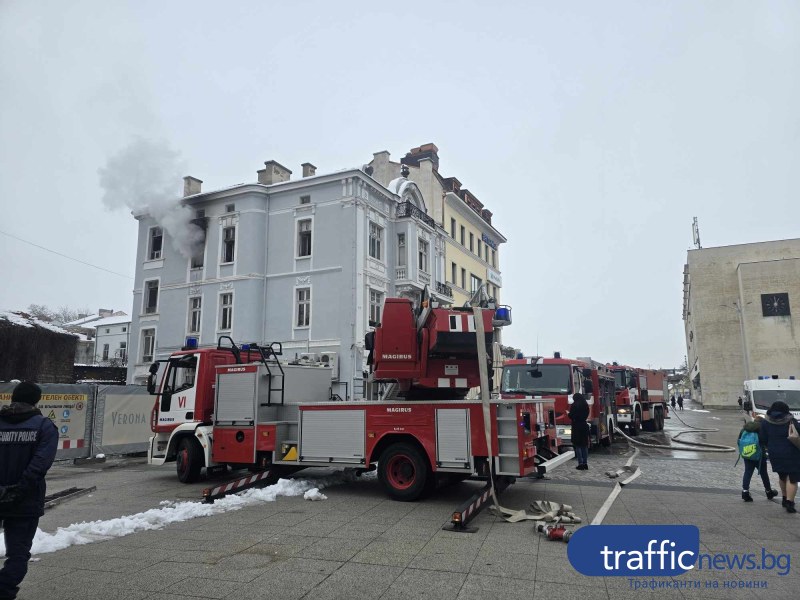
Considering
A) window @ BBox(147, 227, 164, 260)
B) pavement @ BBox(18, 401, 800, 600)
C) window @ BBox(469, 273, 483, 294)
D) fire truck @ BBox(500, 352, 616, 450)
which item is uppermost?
window @ BBox(147, 227, 164, 260)

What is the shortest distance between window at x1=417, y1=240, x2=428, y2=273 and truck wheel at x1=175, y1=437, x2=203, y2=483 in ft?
73.5

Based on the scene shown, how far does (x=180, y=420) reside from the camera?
1169cm

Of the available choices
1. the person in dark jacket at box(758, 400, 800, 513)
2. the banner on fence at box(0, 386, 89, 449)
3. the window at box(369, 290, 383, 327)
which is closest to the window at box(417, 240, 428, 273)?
the window at box(369, 290, 383, 327)

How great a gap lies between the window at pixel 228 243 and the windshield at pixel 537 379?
19.9 metres

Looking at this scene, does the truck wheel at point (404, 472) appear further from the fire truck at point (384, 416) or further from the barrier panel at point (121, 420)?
the barrier panel at point (121, 420)

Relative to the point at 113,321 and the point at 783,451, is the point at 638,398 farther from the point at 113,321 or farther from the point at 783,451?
the point at 113,321

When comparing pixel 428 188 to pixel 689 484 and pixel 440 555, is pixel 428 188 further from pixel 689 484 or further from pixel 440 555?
pixel 440 555

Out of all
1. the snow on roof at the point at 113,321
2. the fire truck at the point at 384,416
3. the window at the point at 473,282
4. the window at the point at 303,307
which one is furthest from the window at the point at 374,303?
the snow on roof at the point at 113,321

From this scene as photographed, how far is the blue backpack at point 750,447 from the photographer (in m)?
8.79

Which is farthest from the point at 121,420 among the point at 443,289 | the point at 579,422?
the point at 443,289

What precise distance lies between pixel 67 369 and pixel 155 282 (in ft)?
37.6

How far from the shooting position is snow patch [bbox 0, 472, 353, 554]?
663 cm

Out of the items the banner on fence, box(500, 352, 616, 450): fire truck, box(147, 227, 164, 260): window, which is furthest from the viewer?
box(147, 227, 164, 260): window

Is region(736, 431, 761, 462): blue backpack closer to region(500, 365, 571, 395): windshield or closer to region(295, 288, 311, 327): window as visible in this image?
region(500, 365, 571, 395): windshield
